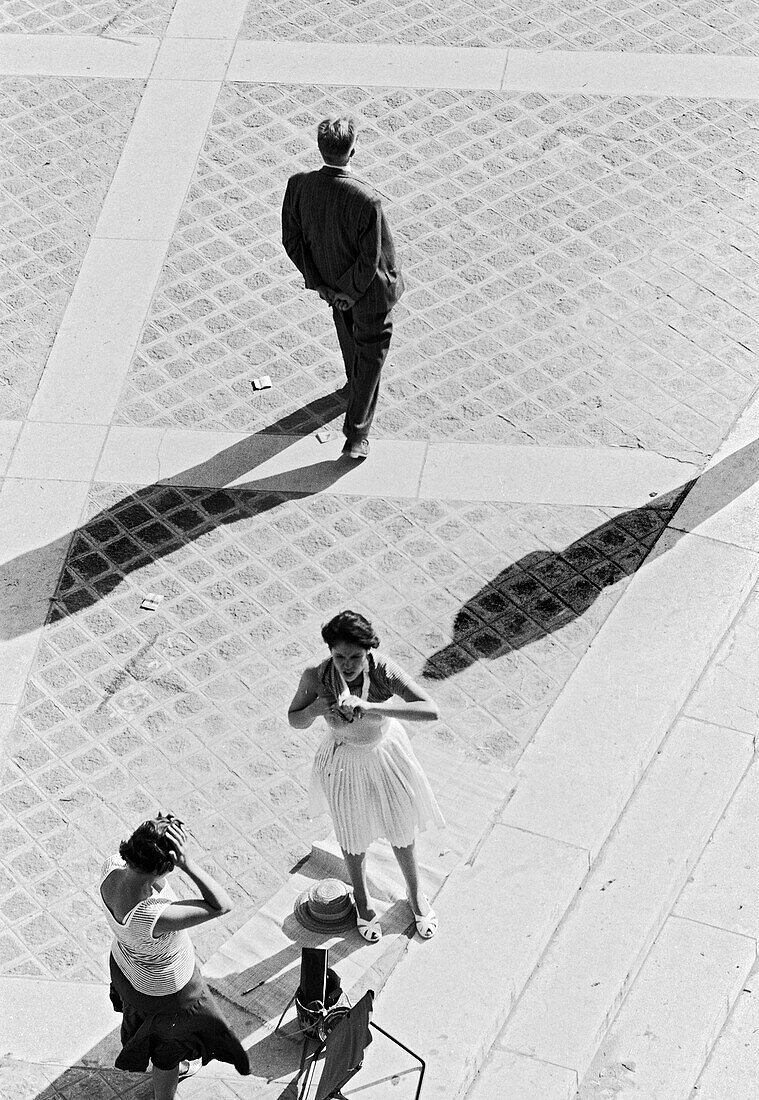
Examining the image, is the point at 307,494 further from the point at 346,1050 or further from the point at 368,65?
the point at 368,65

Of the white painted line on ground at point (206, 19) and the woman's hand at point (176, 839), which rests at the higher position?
the woman's hand at point (176, 839)

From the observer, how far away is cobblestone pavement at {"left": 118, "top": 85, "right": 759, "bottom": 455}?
9148 millimetres

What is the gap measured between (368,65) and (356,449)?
420 centimetres

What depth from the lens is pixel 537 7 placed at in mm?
12086

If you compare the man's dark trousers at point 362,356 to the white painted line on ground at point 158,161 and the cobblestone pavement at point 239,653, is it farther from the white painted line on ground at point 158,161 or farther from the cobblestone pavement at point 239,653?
the white painted line on ground at point 158,161

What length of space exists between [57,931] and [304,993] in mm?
1334

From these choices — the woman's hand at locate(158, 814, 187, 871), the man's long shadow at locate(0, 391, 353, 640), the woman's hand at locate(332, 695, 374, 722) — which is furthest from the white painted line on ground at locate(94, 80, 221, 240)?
the woman's hand at locate(158, 814, 187, 871)

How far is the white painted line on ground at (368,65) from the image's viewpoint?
11.4 meters

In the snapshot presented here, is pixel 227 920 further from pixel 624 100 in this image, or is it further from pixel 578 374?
pixel 624 100

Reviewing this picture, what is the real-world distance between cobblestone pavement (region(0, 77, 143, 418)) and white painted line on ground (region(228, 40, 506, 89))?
0.99 metres

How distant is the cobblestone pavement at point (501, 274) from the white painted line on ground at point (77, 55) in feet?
3.01

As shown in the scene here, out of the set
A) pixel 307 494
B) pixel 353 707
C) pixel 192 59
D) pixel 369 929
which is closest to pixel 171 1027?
pixel 369 929

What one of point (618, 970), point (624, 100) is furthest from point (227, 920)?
point (624, 100)

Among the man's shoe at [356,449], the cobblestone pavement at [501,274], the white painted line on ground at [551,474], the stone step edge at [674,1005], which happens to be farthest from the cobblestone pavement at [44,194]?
the stone step edge at [674,1005]
